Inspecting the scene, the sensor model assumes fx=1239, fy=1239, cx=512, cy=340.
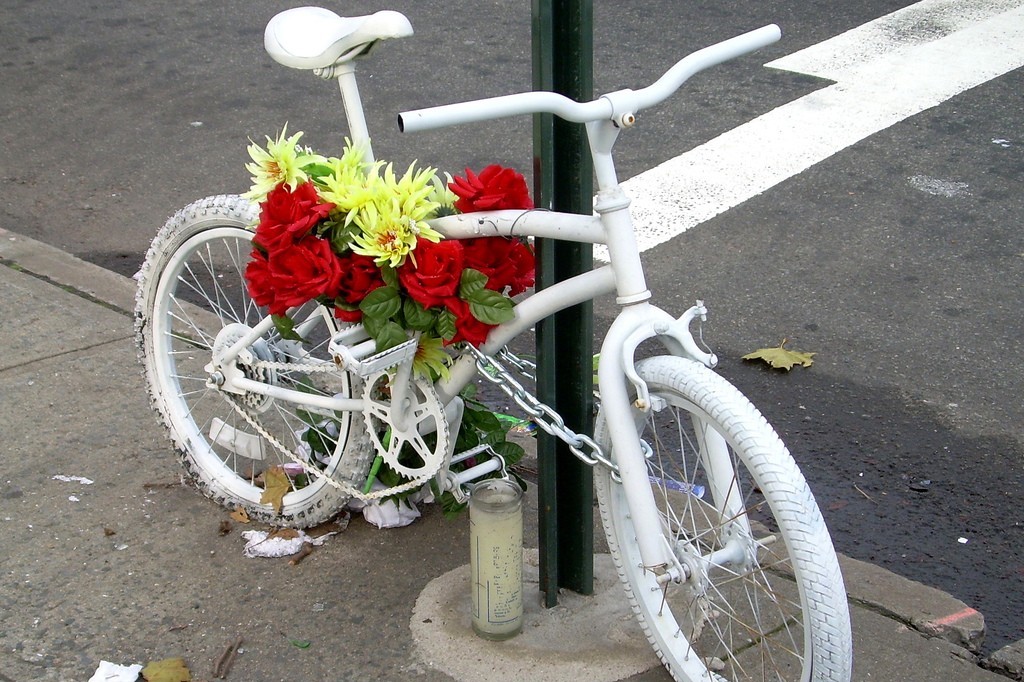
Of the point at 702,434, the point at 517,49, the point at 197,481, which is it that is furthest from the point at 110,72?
the point at 702,434

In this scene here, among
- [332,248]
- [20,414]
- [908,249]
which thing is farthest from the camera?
[908,249]

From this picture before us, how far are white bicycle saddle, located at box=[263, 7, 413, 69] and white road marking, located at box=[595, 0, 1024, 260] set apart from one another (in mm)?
2539

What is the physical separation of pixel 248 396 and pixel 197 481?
1.34 ft

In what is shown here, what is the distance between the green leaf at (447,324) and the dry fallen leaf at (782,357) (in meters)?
1.92

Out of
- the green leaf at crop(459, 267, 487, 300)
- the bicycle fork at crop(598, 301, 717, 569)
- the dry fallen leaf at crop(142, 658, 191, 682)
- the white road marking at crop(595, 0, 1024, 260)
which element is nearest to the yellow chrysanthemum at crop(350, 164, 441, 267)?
the green leaf at crop(459, 267, 487, 300)

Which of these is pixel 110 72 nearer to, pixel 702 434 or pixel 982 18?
pixel 982 18

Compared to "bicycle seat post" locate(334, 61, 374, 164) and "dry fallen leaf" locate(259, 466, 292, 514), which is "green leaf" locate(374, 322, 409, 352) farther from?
"dry fallen leaf" locate(259, 466, 292, 514)

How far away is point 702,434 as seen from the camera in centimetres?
267

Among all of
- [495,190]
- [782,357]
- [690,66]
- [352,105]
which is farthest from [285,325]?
[782,357]

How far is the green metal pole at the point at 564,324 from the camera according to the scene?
2.75m

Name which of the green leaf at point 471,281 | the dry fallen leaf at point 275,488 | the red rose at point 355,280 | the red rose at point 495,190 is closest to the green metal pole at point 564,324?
the red rose at point 495,190

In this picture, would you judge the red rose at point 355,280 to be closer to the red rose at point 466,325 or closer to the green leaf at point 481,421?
the red rose at point 466,325

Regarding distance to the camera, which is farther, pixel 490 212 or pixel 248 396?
pixel 248 396

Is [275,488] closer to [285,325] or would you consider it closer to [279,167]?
[285,325]
